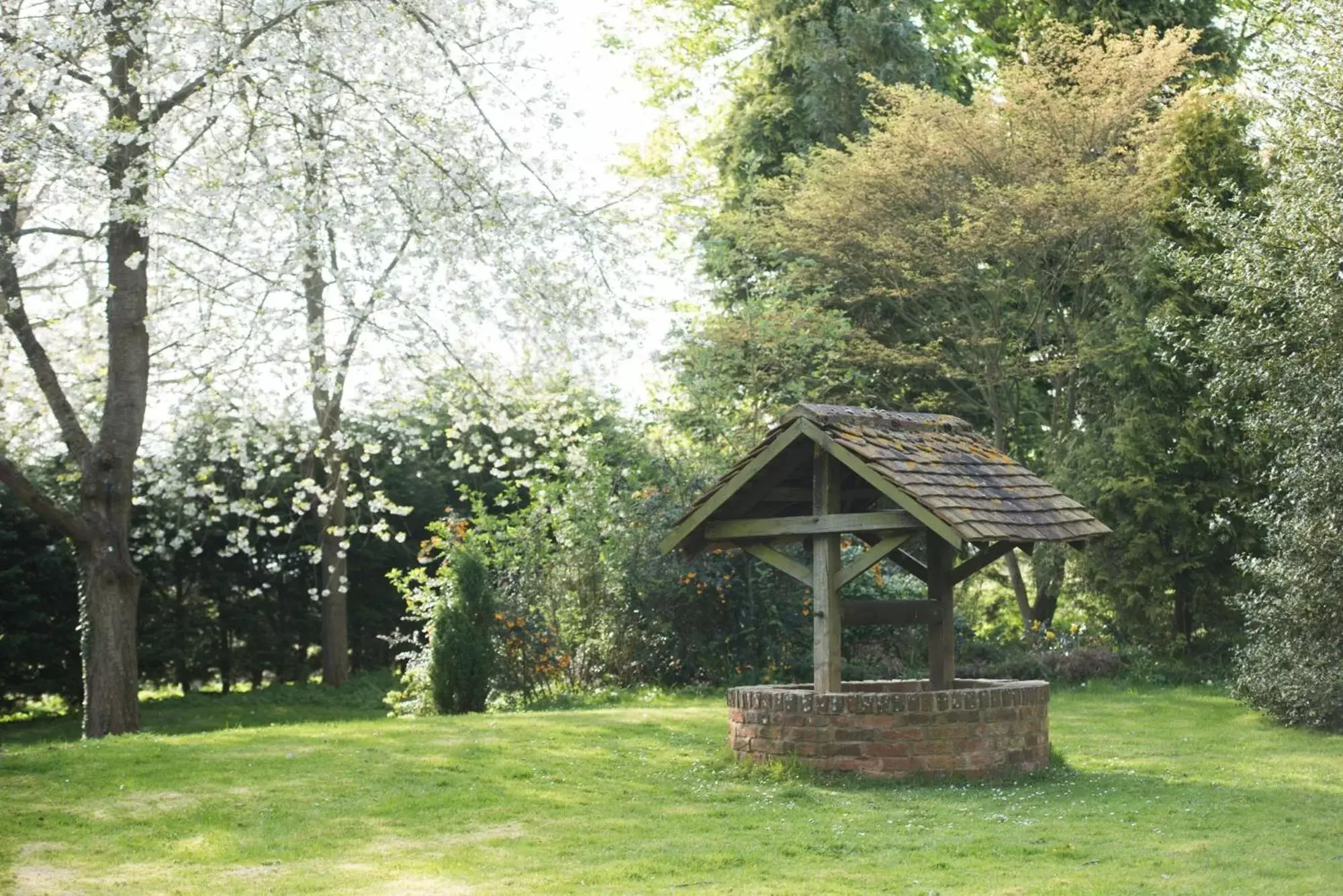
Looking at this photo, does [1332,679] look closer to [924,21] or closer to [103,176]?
[103,176]

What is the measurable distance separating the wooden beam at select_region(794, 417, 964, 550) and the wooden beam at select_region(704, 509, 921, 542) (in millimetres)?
127

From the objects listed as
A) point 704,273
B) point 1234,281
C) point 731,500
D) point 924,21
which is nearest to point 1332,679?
point 1234,281

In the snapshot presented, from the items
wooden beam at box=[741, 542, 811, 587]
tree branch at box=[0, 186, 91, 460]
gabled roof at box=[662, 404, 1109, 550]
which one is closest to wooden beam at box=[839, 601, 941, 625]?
wooden beam at box=[741, 542, 811, 587]

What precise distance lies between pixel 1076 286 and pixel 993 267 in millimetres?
1200

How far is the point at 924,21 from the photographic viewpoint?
23.9 m

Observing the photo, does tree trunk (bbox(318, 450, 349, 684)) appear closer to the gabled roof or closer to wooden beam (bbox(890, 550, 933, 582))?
the gabled roof

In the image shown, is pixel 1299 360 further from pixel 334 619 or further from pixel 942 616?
pixel 334 619

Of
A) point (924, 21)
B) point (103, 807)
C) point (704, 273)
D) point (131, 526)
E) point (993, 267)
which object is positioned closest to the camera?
point (103, 807)

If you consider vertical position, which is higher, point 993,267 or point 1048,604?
point 993,267

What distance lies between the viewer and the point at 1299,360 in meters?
11.3

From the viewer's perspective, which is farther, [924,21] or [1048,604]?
[924,21]

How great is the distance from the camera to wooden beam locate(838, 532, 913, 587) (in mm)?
8633

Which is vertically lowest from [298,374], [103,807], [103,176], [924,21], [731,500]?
[103,807]

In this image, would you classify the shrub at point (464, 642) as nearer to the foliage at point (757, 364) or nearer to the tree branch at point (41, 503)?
the tree branch at point (41, 503)
